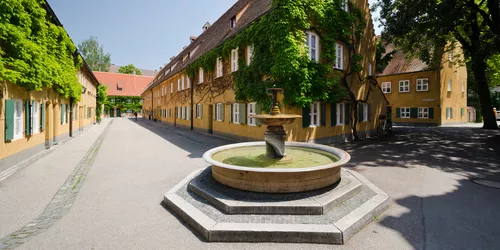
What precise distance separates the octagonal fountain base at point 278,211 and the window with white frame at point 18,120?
26.4ft

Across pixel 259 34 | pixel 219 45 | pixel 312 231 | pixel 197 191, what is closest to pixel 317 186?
pixel 312 231

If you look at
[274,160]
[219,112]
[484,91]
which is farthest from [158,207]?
[484,91]

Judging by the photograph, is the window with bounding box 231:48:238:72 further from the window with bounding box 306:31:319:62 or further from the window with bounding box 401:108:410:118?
the window with bounding box 401:108:410:118

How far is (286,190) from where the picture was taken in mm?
5223

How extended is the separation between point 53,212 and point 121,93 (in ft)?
196

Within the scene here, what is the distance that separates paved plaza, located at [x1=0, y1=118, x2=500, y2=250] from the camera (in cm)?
394

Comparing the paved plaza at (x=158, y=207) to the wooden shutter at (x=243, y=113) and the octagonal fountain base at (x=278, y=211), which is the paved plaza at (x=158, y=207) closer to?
the octagonal fountain base at (x=278, y=211)

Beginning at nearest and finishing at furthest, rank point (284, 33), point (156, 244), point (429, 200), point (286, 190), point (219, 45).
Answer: point (156, 244) < point (286, 190) < point (429, 200) < point (284, 33) < point (219, 45)

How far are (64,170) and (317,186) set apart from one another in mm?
8277

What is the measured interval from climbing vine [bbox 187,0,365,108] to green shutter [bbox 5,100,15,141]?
31.7 ft

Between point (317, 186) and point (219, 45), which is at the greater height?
point (219, 45)

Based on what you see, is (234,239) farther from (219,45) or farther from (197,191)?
(219,45)

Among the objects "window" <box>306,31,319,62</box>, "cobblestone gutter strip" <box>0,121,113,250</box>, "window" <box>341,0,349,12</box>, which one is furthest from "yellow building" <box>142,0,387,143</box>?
"cobblestone gutter strip" <box>0,121,113,250</box>

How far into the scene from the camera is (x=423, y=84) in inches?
1172
